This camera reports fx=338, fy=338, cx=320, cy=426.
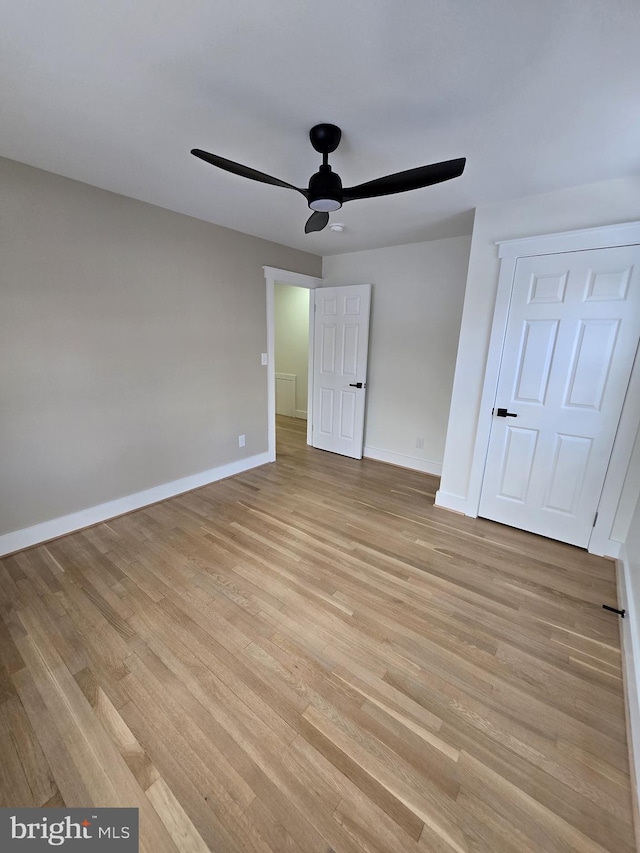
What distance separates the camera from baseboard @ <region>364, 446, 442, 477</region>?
3755mm

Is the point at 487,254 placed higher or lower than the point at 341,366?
higher

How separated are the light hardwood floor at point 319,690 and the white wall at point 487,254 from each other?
75cm

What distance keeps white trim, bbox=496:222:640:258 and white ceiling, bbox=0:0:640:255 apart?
0.29 meters

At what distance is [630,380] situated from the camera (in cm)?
216

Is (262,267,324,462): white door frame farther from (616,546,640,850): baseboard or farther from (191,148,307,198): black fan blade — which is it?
(616,546,640,850): baseboard

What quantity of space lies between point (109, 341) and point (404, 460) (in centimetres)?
312

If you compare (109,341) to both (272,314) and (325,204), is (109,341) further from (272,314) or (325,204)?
(325,204)

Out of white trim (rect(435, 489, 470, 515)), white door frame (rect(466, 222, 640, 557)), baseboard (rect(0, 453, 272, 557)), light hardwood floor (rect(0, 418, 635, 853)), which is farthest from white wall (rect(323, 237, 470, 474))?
baseboard (rect(0, 453, 272, 557))

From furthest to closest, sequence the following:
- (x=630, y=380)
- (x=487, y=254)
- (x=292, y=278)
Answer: (x=292, y=278) < (x=487, y=254) < (x=630, y=380)

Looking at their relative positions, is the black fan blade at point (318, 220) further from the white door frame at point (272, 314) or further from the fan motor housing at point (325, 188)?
the white door frame at point (272, 314)

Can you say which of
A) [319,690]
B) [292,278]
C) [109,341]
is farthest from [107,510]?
[292,278]

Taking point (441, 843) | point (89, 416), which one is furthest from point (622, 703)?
point (89, 416)

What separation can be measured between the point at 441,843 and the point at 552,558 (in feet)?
6.24

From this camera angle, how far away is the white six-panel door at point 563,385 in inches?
85.1
